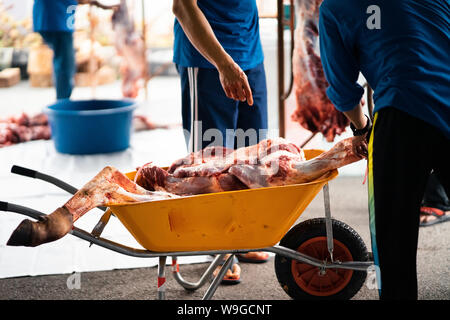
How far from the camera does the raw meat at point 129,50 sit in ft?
17.8

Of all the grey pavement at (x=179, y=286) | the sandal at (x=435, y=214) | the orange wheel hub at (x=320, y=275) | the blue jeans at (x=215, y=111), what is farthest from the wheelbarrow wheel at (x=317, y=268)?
the sandal at (x=435, y=214)

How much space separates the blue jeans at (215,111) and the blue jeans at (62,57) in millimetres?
2568

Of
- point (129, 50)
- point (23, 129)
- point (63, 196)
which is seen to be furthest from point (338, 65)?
point (23, 129)

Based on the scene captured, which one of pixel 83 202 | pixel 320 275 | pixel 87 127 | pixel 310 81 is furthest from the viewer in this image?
pixel 87 127

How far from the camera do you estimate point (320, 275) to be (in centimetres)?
232

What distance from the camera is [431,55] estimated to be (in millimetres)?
1556

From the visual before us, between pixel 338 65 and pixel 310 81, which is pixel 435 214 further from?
pixel 338 65

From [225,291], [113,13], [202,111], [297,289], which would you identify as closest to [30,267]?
[225,291]

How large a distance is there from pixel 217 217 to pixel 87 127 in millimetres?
3173

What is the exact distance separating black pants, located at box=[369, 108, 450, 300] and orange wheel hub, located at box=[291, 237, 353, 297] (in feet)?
2.18

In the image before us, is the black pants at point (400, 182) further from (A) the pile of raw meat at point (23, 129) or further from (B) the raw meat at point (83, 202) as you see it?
(A) the pile of raw meat at point (23, 129)

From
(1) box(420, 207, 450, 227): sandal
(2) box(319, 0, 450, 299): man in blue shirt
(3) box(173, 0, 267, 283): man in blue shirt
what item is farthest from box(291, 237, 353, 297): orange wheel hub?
(1) box(420, 207, 450, 227): sandal

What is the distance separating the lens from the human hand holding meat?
5.99 feet

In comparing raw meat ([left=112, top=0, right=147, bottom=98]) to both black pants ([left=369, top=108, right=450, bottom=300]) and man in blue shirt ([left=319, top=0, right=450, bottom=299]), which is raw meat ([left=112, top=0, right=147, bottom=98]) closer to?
man in blue shirt ([left=319, top=0, right=450, bottom=299])
